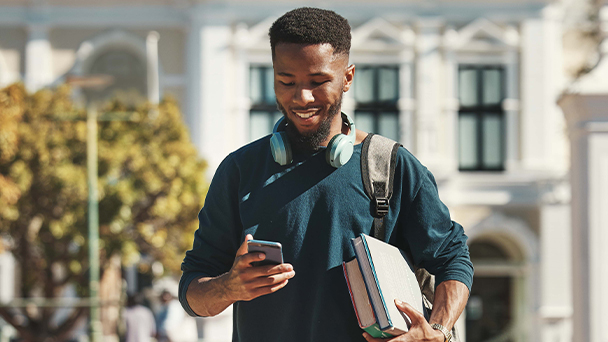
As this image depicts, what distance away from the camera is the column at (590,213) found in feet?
19.7

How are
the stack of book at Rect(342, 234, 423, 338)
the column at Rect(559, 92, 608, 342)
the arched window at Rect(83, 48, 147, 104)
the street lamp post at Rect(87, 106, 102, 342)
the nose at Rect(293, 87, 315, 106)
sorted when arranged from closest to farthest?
the stack of book at Rect(342, 234, 423, 338) < the nose at Rect(293, 87, 315, 106) < the column at Rect(559, 92, 608, 342) < the street lamp post at Rect(87, 106, 102, 342) < the arched window at Rect(83, 48, 147, 104)

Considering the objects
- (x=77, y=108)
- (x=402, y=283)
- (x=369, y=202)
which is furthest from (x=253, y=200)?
(x=77, y=108)

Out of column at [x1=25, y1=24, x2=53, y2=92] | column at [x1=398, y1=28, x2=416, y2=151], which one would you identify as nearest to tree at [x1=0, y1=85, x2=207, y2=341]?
column at [x1=25, y1=24, x2=53, y2=92]

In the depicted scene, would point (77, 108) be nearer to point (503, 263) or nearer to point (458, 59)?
point (458, 59)

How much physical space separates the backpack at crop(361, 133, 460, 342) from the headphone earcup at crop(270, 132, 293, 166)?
183 millimetres

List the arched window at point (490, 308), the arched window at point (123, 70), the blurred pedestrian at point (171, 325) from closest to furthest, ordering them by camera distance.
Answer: the blurred pedestrian at point (171, 325) → the arched window at point (123, 70) → the arched window at point (490, 308)

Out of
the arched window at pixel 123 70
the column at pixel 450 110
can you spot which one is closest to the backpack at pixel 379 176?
the arched window at pixel 123 70

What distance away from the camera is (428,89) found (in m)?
18.2

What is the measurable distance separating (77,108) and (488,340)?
9.39 metres

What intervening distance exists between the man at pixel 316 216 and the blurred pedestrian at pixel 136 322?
917 centimetres

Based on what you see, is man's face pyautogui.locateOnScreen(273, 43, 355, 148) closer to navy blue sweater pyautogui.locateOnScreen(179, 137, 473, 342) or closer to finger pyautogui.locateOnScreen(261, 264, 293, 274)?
navy blue sweater pyautogui.locateOnScreen(179, 137, 473, 342)

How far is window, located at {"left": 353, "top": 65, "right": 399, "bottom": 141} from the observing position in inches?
717

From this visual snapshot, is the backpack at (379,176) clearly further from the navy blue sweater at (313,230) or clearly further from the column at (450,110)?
the column at (450,110)

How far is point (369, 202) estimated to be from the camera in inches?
82.0
